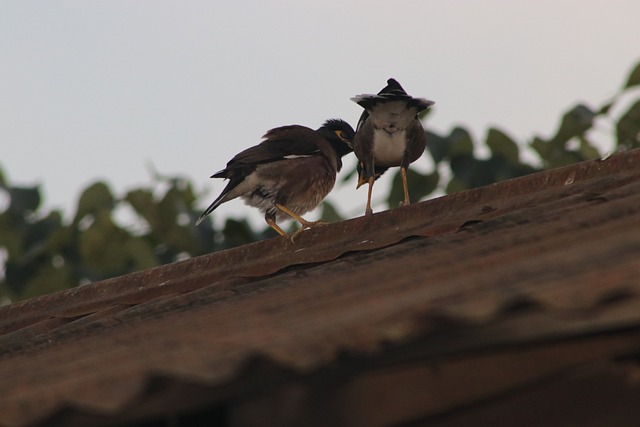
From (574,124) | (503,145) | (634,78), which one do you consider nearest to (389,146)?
(634,78)

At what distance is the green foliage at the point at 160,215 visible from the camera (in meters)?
7.78

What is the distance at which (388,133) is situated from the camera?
566 centimetres

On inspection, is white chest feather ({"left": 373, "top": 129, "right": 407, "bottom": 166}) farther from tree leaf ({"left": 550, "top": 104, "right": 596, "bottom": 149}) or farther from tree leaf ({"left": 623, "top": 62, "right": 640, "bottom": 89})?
tree leaf ({"left": 550, "top": 104, "right": 596, "bottom": 149})

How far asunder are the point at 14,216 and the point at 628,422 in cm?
778

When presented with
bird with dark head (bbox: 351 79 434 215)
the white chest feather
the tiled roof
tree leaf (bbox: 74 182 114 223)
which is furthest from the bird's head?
→ the tiled roof

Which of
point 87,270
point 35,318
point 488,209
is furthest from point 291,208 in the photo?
point 488,209

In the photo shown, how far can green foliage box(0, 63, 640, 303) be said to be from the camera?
7781mm

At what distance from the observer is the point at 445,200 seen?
394 cm

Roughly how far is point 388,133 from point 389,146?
0.42ft

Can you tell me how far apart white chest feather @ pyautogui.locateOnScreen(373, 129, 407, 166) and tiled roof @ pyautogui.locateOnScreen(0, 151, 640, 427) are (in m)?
2.56

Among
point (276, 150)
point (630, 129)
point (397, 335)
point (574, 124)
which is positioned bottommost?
point (397, 335)

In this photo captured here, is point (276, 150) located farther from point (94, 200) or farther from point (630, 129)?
point (94, 200)

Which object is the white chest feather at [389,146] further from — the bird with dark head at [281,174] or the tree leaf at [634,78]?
the tree leaf at [634,78]

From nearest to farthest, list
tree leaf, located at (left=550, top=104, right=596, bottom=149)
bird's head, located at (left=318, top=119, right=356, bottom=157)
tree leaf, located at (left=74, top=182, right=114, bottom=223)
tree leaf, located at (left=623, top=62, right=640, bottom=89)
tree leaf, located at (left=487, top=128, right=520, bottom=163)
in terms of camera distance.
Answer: tree leaf, located at (left=623, top=62, right=640, bottom=89) → bird's head, located at (left=318, top=119, right=356, bottom=157) → tree leaf, located at (left=550, top=104, right=596, bottom=149) → tree leaf, located at (left=487, top=128, right=520, bottom=163) → tree leaf, located at (left=74, top=182, right=114, bottom=223)
